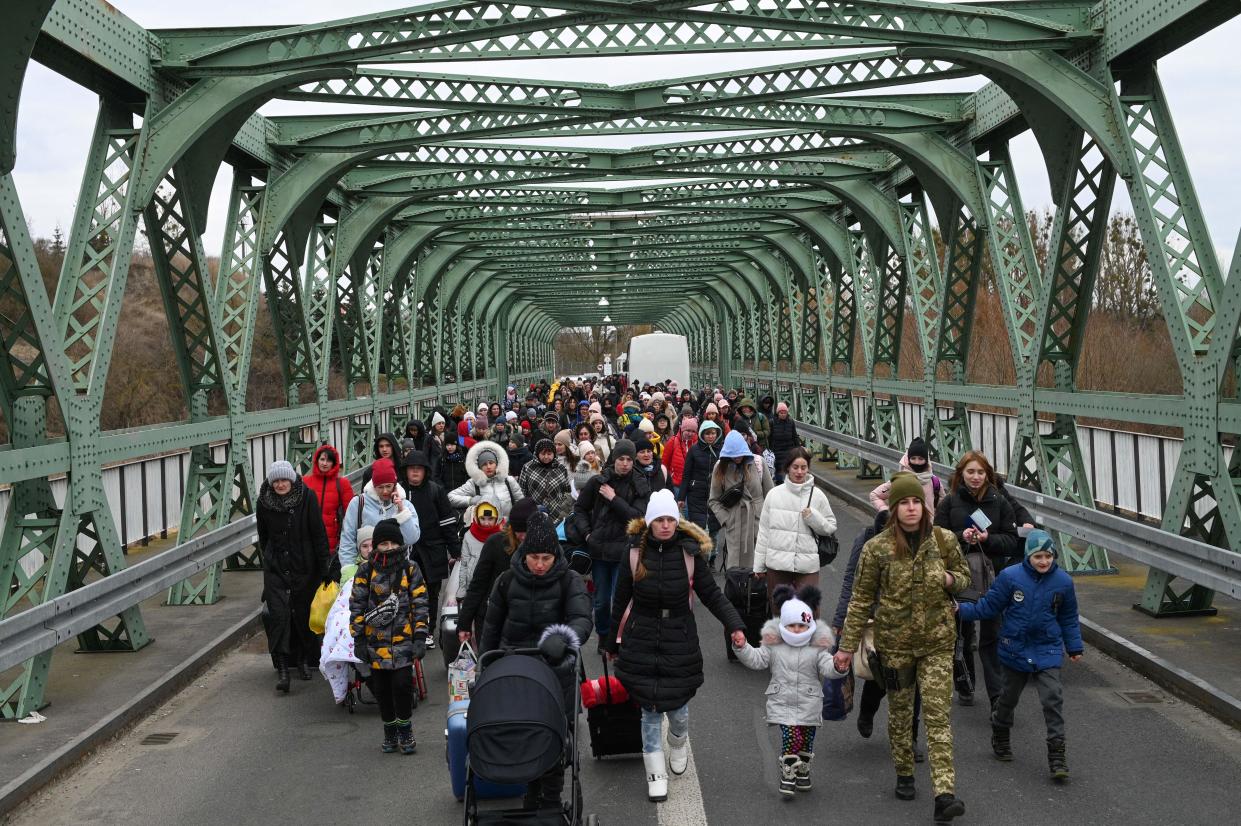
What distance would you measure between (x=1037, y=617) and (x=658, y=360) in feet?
112

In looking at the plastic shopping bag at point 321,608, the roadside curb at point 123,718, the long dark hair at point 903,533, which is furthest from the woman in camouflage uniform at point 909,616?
the roadside curb at point 123,718

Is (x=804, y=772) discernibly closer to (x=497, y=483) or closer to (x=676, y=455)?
(x=497, y=483)

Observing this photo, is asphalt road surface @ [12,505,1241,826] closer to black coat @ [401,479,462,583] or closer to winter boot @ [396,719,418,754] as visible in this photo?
winter boot @ [396,719,418,754]

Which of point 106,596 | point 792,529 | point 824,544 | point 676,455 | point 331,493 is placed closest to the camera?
point 792,529

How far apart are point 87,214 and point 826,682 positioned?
21.4 ft

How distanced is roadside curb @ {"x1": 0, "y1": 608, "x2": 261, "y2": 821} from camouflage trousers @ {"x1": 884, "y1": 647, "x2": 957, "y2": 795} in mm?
4391

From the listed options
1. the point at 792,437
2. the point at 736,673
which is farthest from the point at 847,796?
the point at 792,437

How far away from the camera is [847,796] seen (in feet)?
21.3

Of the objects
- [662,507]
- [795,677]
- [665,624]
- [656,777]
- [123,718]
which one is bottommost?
[123,718]

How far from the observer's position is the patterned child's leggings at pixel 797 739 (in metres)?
6.48

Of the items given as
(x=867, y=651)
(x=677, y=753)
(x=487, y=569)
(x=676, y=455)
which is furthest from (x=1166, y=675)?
(x=676, y=455)

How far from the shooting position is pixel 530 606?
659 cm

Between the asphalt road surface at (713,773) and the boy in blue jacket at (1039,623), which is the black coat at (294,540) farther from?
the boy in blue jacket at (1039,623)

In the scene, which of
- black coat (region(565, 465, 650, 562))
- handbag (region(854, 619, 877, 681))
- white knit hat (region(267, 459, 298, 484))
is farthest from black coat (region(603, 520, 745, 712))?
white knit hat (region(267, 459, 298, 484))
